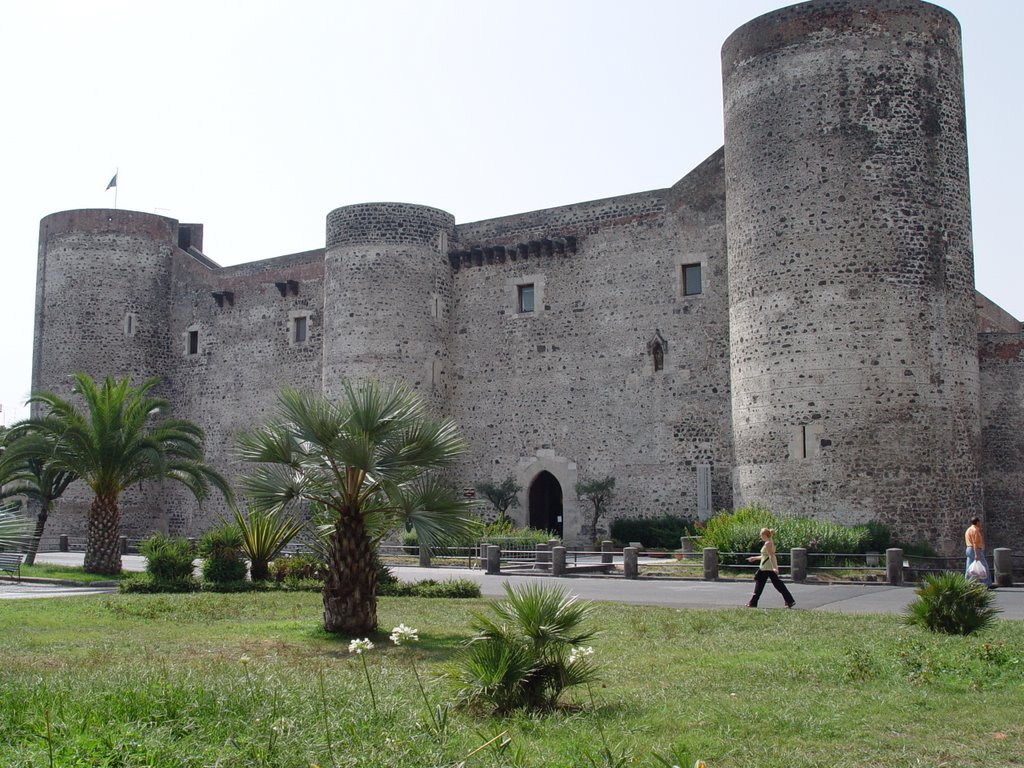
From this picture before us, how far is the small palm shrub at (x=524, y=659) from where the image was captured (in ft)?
24.0

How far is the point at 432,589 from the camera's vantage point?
1686 centimetres

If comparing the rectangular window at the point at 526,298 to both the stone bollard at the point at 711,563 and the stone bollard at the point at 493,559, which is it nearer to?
the stone bollard at the point at 493,559

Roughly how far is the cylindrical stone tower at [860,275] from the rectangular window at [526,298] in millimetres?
9182

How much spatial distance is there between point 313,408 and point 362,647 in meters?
5.75

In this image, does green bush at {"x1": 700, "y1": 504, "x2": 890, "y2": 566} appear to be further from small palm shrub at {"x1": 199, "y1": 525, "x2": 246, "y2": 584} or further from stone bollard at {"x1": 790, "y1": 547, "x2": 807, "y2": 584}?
small palm shrub at {"x1": 199, "y1": 525, "x2": 246, "y2": 584}

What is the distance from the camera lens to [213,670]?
27.9 ft

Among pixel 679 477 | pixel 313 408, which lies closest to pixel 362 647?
pixel 313 408

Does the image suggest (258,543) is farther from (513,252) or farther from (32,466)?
(513,252)

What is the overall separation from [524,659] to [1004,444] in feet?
67.3

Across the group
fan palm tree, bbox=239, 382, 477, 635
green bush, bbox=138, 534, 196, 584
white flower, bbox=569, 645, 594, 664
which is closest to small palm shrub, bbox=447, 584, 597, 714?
white flower, bbox=569, 645, 594, 664

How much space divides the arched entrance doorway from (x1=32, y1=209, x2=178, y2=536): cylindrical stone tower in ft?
51.3

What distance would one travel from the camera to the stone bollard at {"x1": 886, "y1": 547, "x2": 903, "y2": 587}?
58.0ft

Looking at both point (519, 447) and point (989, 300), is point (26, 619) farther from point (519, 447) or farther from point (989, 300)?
point (989, 300)

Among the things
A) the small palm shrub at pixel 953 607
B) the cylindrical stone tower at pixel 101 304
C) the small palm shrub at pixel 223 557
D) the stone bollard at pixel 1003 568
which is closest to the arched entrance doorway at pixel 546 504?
the small palm shrub at pixel 223 557
